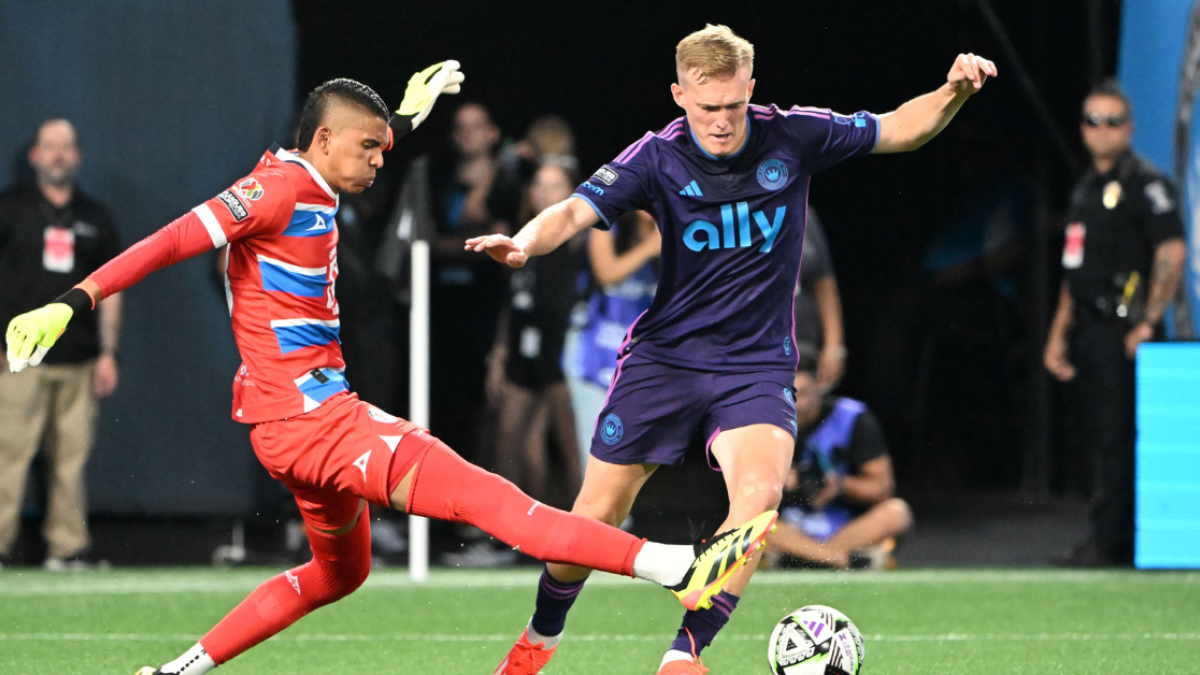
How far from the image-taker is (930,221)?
862cm

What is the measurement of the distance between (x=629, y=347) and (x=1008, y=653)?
189 cm

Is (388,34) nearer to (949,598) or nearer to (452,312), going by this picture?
(452,312)

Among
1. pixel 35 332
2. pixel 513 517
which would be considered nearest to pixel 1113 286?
pixel 513 517

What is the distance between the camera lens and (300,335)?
411cm

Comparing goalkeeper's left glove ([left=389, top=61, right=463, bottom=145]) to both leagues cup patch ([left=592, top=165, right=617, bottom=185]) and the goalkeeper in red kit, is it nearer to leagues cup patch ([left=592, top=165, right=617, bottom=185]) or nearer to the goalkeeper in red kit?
the goalkeeper in red kit

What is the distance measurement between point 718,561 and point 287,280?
4.32 ft

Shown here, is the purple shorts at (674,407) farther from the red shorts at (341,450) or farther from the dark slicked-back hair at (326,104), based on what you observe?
the dark slicked-back hair at (326,104)

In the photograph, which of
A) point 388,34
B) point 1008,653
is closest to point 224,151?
point 388,34

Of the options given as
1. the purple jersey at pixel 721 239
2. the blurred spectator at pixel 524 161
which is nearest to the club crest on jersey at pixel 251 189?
the purple jersey at pixel 721 239

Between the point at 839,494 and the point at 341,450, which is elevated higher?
the point at 341,450

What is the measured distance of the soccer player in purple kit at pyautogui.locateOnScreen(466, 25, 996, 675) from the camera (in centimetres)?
449

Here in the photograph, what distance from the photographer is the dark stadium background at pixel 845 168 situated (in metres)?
8.45

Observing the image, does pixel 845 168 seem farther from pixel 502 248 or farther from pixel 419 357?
pixel 502 248

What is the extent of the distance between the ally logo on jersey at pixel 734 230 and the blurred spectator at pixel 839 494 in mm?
3279
